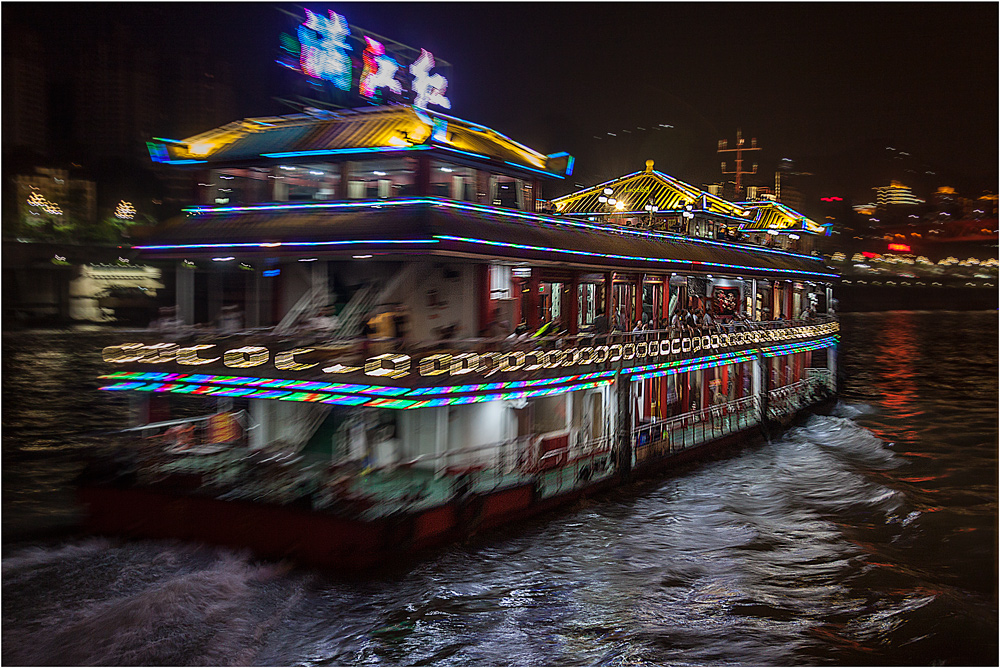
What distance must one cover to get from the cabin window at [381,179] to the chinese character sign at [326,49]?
4265mm

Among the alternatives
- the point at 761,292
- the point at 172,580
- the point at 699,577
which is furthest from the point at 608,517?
the point at 761,292

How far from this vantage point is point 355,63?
2688 centimetres

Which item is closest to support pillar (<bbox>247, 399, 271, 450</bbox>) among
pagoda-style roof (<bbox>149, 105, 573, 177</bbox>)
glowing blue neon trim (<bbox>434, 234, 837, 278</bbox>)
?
glowing blue neon trim (<bbox>434, 234, 837, 278</bbox>)

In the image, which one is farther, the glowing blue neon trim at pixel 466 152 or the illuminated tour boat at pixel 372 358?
the glowing blue neon trim at pixel 466 152

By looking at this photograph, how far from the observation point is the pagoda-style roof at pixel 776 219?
4978 cm

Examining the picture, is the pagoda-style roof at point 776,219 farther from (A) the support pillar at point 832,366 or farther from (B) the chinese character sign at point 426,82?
(B) the chinese character sign at point 426,82

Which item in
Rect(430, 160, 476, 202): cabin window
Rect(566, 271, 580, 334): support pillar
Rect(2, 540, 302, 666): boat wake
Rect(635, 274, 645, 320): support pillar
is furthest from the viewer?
Rect(635, 274, 645, 320): support pillar

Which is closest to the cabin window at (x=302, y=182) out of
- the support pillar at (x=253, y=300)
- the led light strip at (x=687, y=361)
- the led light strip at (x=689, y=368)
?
the support pillar at (x=253, y=300)

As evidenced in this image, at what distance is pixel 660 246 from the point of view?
106ft

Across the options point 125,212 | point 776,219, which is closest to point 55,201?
point 125,212

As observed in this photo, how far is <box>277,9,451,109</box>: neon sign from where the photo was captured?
83.9ft

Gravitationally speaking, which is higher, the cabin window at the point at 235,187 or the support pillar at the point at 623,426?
the cabin window at the point at 235,187

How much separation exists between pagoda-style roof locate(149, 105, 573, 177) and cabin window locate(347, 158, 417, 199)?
0.76 m

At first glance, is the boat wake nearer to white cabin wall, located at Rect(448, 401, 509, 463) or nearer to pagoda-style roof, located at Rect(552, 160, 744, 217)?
white cabin wall, located at Rect(448, 401, 509, 463)
